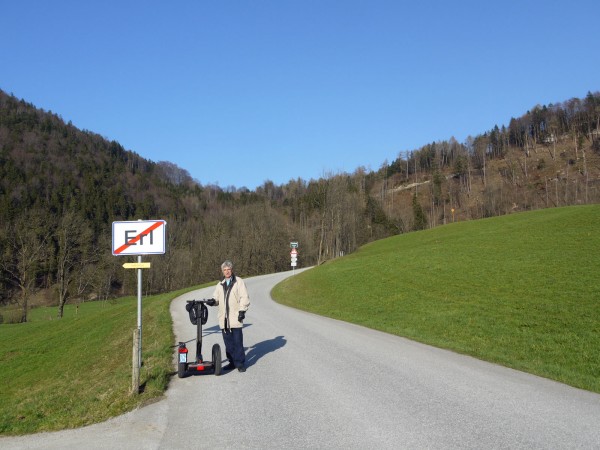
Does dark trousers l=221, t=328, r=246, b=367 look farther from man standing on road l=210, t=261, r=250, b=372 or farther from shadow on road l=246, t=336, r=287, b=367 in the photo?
shadow on road l=246, t=336, r=287, b=367

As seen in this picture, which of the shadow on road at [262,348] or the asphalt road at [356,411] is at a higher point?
the shadow on road at [262,348]

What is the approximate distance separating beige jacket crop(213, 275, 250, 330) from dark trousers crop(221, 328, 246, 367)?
→ 14cm

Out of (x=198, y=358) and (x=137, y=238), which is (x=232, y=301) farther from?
(x=137, y=238)

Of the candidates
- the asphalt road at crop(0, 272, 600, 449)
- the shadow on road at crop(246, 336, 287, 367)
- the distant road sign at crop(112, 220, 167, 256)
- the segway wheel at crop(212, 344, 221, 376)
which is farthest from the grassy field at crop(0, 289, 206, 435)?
the distant road sign at crop(112, 220, 167, 256)

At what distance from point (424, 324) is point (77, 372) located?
36.5 feet

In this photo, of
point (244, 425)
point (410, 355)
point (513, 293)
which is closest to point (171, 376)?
point (244, 425)

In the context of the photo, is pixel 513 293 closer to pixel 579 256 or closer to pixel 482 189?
pixel 579 256

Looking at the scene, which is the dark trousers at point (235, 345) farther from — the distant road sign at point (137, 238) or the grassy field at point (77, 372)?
the distant road sign at point (137, 238)

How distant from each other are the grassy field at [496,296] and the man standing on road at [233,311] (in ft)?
18.1

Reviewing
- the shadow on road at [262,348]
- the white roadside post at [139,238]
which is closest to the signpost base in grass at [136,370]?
the white roadside post at [139,238]

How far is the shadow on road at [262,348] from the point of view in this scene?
10281 mm

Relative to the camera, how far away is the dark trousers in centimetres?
891

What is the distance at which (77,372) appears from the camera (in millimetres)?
14086

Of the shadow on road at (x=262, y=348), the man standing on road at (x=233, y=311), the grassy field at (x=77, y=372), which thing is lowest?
the grassy field at (x=77, y=372)
